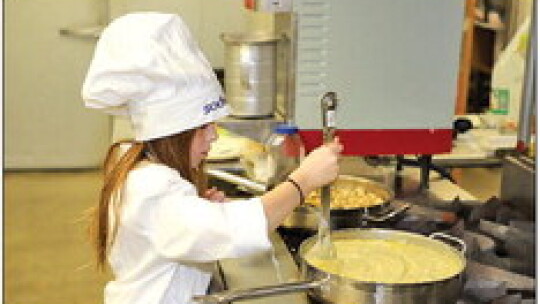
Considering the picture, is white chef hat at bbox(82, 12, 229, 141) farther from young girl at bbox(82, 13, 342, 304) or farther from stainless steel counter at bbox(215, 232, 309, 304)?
stainless steel counter at bbox(215, 232, 309, 304)

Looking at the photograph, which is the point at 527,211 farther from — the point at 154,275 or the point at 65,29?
the point at 65,29

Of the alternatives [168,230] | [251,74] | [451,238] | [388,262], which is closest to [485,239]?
[451,238]

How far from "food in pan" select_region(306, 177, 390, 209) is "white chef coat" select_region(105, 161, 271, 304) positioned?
0.43m

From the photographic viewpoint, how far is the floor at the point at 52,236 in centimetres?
274

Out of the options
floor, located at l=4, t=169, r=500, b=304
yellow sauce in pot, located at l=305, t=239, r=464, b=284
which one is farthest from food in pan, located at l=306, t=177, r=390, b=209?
floor, located at l=4, t=169, r=500, b=304

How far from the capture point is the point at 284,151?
164 centimetres

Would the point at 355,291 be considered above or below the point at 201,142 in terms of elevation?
below

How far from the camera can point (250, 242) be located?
3.26ft

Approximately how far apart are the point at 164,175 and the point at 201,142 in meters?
0.10

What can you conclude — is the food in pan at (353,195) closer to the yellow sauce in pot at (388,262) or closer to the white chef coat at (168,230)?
the yellow sauce in pot at (388,262)

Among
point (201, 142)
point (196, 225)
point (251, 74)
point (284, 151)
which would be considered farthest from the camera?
point (251, 74)

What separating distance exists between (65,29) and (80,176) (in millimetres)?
789

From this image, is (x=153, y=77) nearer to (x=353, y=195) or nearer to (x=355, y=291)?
(x=355, y=291)

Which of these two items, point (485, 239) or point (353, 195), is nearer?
point (485, 239)
